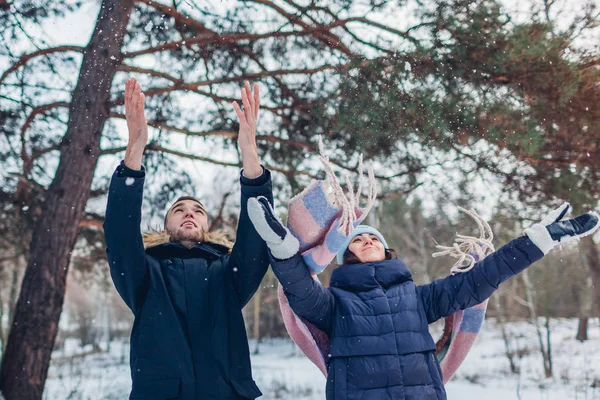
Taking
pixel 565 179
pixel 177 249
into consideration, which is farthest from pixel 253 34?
pixel 565 179

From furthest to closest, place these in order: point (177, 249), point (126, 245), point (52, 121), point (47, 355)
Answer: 1. point (52, 121)
2. point (47, 355)
3. point (177, 249)
4. point (126, 245)

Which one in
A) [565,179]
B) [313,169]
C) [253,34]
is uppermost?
[253,34]

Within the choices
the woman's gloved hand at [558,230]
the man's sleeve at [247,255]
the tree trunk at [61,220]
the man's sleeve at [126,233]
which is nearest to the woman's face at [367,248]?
the man's sleeve at [247,255]

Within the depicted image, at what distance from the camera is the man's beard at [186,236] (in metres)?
2.41

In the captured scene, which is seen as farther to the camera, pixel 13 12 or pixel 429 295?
pixel 13 12

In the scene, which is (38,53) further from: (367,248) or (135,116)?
(367,248)

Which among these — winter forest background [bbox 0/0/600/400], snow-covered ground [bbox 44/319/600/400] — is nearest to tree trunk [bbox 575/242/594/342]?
snow-covered ground [bbox 44/319/600/400]

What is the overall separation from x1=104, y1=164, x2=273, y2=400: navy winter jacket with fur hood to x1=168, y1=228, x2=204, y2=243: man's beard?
93 mm

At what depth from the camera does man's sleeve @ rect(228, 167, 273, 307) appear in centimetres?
210

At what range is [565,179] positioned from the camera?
187 inches

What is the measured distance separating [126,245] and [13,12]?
3587 millimetres

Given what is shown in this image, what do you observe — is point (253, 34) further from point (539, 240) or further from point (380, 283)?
point (539, 240)

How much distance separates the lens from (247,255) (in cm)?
220

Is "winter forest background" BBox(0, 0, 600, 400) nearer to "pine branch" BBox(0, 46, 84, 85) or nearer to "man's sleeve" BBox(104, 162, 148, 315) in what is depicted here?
"pine branch" BBox(0, 46, 84, 85)
